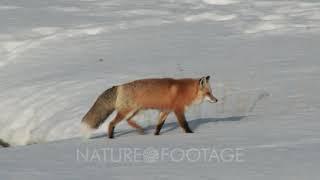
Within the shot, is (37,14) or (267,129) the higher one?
(267,129)

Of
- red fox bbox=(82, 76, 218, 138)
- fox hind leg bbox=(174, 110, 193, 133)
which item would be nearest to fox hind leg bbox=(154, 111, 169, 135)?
red fox bbox=(82, 76, 218, 138)

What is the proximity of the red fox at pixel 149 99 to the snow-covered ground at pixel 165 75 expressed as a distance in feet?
0.78

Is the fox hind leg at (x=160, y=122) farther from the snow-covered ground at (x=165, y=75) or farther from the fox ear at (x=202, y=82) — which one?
the fox ear at (x=202, y=82)

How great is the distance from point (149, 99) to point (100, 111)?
55 cm

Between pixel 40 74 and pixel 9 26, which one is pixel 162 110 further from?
pixel 9 26

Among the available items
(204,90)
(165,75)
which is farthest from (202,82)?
(165,75)

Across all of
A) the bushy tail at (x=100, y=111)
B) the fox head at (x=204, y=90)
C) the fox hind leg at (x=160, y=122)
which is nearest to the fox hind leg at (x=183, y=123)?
the fox hind leg at (x=160, y=122)

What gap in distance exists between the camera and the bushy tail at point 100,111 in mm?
7137

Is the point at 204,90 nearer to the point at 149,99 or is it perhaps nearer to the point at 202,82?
the point at 202,82

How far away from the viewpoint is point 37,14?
1689 cm

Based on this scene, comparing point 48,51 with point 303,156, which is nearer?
point 303,156

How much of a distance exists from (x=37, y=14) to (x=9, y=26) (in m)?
1.52

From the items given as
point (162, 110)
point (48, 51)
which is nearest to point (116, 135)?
point (162, 110)

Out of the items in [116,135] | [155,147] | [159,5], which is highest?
[155,147]
